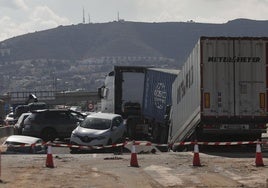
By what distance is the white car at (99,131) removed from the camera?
2483cm

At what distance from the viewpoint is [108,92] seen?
3653 centimetres

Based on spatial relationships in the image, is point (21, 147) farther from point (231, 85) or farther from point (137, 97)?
point (137, 97)

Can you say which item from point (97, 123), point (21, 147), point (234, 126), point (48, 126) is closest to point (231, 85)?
point (234, 126)

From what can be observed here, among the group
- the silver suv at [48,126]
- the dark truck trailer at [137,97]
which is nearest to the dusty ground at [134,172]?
the silver suv at [48,126]

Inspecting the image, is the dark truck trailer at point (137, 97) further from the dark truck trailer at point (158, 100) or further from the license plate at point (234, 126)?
the license plate at point (234, 126)

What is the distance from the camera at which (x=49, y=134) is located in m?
31.4

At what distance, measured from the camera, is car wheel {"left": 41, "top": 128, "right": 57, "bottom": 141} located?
3134 centimetres

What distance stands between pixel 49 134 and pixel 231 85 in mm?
13733

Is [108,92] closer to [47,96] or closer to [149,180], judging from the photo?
[149,180]

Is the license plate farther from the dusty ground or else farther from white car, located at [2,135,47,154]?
white car, located at [2,135,47,154]

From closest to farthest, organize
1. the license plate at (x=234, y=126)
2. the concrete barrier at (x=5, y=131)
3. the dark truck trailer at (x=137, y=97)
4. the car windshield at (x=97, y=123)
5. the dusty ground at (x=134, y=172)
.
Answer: the dusty ground at (x=134, y=172), the license plate at (x=234, y=126), the car windshield at (x=97, y=123), the dark truck trailer at (x=137, y=97), the concrete barrier at (x=5, y=131)

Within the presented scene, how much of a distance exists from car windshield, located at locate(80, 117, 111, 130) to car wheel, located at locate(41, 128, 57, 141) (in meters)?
5.45

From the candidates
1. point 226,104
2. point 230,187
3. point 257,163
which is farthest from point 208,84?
point 230,187

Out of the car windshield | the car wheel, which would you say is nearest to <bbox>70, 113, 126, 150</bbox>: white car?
the car windshield
